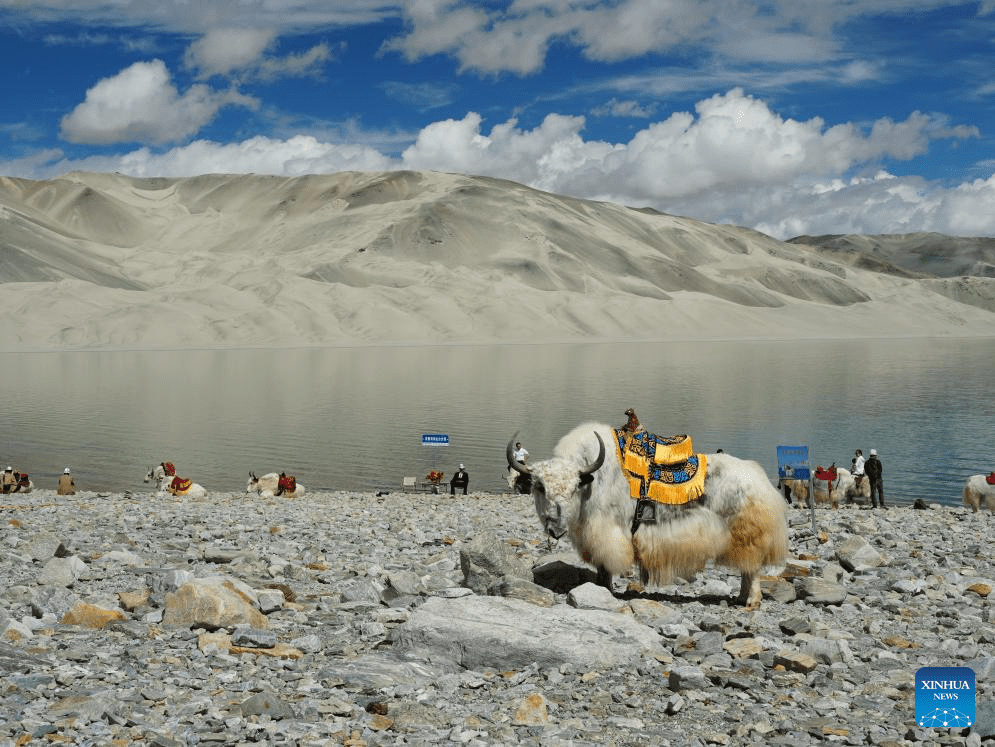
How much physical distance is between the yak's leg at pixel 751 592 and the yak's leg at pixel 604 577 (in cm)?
127

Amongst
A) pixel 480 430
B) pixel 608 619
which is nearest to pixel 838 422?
pixel 480 430

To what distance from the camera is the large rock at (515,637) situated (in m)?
7.08

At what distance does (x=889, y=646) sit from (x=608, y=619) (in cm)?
231

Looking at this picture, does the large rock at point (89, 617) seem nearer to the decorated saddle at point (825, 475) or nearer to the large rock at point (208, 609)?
the large rock at point (208, 609)

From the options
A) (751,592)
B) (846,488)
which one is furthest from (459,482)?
(751,592)

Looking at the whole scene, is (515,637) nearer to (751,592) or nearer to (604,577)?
(604,577)

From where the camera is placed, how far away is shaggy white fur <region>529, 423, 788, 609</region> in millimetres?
9266

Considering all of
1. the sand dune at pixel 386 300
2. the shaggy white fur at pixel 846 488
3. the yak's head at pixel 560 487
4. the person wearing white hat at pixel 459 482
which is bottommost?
the shaggy white fur at pixel 846 488

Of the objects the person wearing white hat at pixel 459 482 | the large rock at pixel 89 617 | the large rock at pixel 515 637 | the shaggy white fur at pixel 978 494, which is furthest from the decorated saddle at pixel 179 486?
the shaggy white fur at pixel 978 494

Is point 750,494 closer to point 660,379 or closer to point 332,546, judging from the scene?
point 332,546

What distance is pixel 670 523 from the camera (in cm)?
951

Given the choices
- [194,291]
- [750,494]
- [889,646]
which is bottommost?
[889,646]

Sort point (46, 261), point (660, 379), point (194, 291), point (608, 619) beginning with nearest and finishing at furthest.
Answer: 1. point (608, 619)
2. point (660, 379)
3. point (194, 291)
4. point (46, 261)

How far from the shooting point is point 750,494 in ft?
30.7
